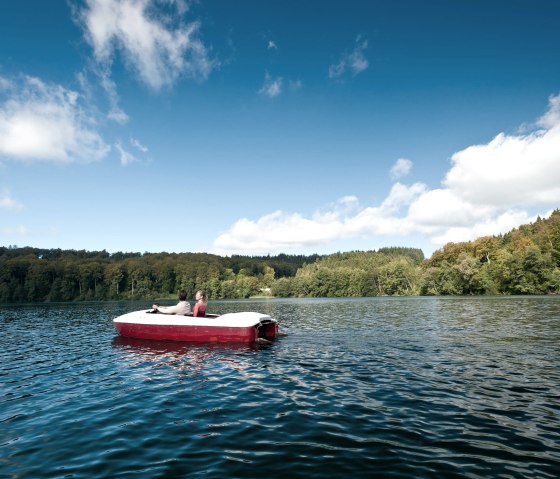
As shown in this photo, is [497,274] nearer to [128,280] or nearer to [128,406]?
[128,406]

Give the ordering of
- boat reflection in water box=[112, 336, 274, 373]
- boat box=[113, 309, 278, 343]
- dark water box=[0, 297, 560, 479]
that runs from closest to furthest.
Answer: dark water box=[0, 297, 560, 479] < boat reflection in water box=[112, 336, 274, 373] < boat box=[113, 309, 278, 343]

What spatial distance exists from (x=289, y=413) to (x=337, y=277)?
148 m

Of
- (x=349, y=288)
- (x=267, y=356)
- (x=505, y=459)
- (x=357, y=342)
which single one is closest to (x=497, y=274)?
(x=349, y=288)

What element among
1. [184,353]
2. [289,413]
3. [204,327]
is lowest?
[184,353]

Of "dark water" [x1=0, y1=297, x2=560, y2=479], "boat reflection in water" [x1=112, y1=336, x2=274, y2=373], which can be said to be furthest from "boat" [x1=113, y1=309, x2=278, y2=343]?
"dark water" [x1=0, y1=297, x2=560, y2=479]

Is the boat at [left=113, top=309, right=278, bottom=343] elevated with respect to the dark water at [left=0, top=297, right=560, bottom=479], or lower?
elevated

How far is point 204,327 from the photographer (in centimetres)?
2233

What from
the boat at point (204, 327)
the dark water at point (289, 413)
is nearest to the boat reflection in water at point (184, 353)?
the dark water at point (289, 413)

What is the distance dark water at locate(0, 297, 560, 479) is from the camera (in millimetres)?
7141

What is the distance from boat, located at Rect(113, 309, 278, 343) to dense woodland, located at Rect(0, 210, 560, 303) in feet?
292

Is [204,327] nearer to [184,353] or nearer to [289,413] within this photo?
[184,353]

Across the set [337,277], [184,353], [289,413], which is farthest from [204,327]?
[337,277]

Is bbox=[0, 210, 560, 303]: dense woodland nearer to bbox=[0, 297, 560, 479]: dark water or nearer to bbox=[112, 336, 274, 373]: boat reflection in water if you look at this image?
bbox=[0, 297, 560, 479]: dark water

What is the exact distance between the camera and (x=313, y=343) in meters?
22.4
